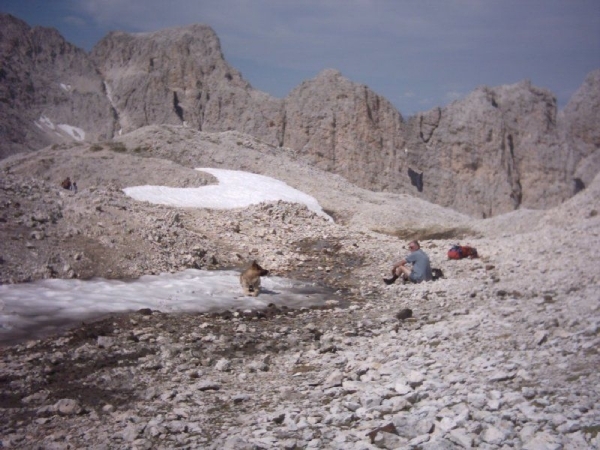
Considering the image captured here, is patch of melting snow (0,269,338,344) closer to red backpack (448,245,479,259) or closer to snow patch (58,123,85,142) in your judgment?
red backpack (448,245,479,259)

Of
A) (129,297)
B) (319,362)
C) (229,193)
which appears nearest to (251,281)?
(129,297)

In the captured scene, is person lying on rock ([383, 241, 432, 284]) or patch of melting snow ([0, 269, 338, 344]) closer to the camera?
patch of melting snow ([0, 269, 338, 344])

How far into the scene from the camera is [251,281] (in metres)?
12.2

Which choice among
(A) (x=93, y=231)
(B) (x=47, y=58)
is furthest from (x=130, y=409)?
(B) (x=47, y=58)

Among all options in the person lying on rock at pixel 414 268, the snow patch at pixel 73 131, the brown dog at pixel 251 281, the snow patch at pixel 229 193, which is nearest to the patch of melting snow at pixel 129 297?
the brown dog at pixel 251 281

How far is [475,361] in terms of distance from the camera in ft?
23.1

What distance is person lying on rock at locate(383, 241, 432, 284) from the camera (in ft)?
44.4

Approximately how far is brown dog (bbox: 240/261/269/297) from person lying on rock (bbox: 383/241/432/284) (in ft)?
11.6

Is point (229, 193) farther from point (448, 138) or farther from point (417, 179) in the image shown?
point (448, 138)

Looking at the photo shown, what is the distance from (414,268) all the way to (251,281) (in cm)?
405

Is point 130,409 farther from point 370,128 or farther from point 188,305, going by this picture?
point 370,128

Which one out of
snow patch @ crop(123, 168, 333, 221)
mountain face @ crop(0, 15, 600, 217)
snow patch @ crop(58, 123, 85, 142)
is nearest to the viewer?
snow patch @ crop(123, 168, 333, 221)

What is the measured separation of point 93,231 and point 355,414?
32.7 feet

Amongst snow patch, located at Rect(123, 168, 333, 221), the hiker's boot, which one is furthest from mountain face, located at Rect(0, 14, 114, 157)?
the hiker's boot
